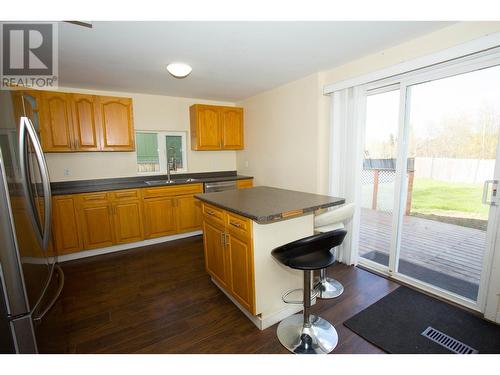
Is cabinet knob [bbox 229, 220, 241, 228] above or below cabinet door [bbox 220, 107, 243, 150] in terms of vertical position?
below

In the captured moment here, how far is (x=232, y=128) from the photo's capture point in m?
4.41

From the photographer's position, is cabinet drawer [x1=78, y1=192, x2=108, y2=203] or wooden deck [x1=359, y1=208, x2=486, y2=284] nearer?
wooden deck [x1=359, y1=208, x2=486, y2=284]

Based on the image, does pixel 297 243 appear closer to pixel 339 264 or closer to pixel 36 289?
pixel 36 289

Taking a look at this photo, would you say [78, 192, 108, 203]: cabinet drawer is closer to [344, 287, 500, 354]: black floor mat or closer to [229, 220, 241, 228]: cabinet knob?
[229, 220, 241, 228]: cabinet knob

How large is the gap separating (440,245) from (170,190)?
3475 mm

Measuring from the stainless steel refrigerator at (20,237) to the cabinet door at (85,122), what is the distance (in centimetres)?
200

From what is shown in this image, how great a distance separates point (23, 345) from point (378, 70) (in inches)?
131

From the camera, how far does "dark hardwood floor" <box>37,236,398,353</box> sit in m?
1.70

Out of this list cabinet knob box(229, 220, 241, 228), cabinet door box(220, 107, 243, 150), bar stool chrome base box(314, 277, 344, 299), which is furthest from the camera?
cabinet door box(220, 107, 243, 150)

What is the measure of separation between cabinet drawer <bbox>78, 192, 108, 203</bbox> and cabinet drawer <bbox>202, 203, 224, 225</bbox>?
1771 mm

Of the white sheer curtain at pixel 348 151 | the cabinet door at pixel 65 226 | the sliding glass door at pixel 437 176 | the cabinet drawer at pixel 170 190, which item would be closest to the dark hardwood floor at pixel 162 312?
the cabinet door at pixel 65 226

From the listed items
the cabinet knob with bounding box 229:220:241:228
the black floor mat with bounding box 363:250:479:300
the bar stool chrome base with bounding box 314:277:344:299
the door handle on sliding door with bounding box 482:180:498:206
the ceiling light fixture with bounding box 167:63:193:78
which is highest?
the ceiling light fixture with bounding box 167:63:193:78

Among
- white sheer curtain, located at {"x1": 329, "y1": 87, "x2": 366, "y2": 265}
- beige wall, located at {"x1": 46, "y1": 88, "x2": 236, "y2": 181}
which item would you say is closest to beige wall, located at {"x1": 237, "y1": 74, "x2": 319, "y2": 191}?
white sheer curtain, located at {"x1": 329, "y1": 87, "x2": 366, "y2": 265}
